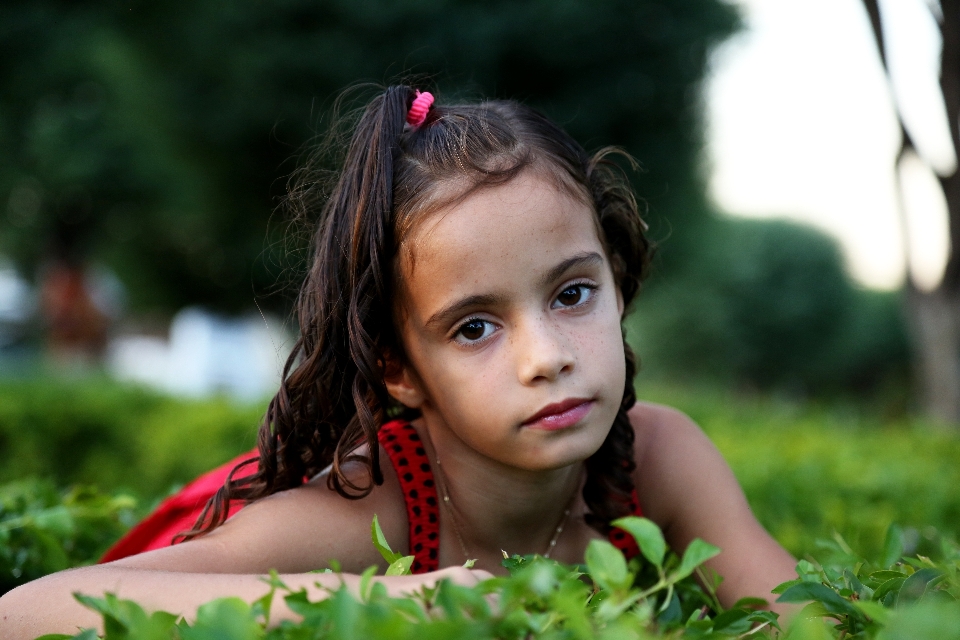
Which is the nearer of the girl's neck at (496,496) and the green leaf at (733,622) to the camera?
the green leaf at (733,622)

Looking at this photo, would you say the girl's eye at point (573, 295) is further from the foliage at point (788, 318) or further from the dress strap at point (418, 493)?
the foliage at point (788, 318)

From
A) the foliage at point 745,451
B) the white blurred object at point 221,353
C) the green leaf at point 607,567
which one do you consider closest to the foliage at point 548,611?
the green leaf at point 607,567

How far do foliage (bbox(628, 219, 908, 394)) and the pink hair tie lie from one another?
1547cm

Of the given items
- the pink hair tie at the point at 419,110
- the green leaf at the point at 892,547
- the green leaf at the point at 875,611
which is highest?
the pink hair tie at the point at 419,110

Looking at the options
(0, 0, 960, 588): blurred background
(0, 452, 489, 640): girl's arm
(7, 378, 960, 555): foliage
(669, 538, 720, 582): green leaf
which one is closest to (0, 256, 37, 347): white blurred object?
(0, 0, 960, 588): blurred background

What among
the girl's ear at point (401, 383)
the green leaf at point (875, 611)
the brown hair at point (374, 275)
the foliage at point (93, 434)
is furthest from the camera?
the foliage at point (93, 434)

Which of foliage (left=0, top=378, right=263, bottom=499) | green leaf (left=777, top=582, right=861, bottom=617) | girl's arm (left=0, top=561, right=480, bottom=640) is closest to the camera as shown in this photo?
green leaf (left=777, top=582, right=861, bottom=617)

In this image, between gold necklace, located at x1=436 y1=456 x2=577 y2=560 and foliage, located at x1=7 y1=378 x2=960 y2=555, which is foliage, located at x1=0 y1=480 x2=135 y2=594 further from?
foliage, located at x1=7 y1=378 x2=960 y2=555

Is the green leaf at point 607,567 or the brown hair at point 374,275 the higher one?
the brown hair at point 374,275

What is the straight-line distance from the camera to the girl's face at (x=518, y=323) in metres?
1.63

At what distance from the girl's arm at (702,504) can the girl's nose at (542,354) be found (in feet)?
2.03

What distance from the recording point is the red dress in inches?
75.7

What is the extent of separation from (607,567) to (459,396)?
797 millimetres

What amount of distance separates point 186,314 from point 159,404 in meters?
11.2
